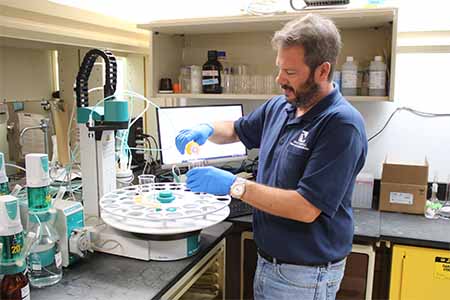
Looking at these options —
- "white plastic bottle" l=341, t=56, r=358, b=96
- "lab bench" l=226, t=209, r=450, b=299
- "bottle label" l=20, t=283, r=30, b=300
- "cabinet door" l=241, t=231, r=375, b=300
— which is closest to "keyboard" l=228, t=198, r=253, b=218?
"lab bench" l=226, t=209, r=450, b=299

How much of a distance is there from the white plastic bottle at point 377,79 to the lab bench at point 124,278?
118 centimetres

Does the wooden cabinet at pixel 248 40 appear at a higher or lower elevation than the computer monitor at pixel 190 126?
higher

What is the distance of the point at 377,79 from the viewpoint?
2189 millimetres

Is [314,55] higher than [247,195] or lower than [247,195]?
higher

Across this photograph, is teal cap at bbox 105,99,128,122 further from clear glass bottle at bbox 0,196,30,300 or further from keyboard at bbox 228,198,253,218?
keyboard at bbox 228,198,253,218

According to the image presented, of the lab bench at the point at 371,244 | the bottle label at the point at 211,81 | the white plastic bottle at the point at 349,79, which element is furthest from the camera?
the bottle label at the point at 211,81

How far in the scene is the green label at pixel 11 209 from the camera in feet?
3.89

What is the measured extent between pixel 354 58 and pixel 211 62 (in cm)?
81

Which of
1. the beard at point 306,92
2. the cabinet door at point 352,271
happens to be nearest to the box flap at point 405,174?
the cabinet door at point 352,271

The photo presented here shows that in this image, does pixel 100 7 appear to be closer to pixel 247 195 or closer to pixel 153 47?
pixel 153 47

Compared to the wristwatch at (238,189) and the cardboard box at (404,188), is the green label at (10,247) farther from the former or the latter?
the cardboard box at (404,188)

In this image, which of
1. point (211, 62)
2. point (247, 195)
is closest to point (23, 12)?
point (211, 62)

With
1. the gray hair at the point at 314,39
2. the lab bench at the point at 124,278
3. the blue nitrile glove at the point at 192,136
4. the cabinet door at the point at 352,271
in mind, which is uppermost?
the gray hair at the point at 314,39

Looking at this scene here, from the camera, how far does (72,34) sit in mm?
2219
